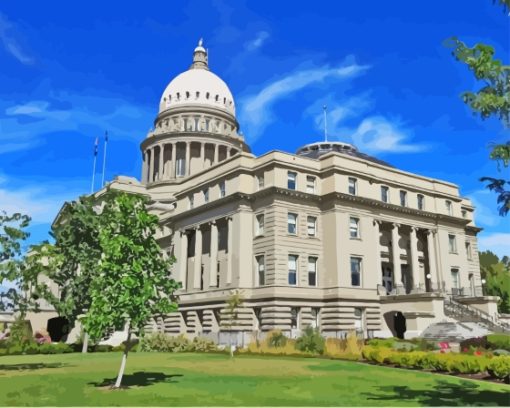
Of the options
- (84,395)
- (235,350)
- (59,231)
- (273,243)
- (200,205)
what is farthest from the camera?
(200,205)

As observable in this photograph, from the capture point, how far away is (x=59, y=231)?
3809 cm

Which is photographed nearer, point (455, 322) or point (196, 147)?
point (455, 322)

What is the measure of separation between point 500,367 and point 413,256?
3503 centimetres

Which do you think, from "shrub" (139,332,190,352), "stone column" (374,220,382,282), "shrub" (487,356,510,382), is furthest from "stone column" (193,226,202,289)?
"shrub" (487,356,510,382)

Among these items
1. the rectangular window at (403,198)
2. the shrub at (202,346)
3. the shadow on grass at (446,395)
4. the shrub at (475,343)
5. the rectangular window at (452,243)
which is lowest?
the shadow on grass at (446,395)

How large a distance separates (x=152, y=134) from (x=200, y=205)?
3844cm

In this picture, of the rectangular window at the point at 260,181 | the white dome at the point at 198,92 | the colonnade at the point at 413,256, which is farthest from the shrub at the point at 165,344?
the white dome at the point at 198,92

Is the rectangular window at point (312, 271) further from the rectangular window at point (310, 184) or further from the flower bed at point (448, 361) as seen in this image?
the flower bed at point (448, 361)

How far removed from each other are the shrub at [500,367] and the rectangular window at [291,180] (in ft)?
99.5

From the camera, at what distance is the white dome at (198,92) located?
9788 cm

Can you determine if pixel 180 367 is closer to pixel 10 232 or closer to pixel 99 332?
pixel 99 332

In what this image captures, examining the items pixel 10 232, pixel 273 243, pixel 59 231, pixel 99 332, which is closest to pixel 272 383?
pixel 99 332

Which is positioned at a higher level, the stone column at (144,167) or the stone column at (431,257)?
the stone column at (144,167)

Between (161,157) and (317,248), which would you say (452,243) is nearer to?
(317,248)
